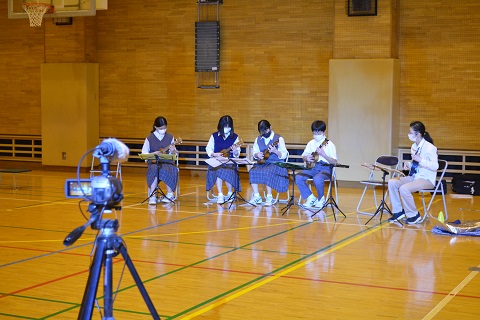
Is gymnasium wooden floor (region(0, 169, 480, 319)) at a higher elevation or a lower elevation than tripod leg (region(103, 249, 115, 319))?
lower

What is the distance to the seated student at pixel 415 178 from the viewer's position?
9375 millimetres

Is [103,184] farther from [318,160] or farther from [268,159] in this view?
[268,159]

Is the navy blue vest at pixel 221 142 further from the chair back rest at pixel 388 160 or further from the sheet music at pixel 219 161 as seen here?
the chair back rest at pixel 388 160

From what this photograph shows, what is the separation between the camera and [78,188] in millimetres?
3674

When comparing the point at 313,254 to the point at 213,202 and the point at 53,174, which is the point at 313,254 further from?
the point at 53,174

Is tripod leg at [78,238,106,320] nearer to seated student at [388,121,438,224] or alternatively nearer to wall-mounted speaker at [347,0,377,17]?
seated student at [388,121,438,224]

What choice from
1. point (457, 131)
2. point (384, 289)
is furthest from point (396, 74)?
point (384, 289)

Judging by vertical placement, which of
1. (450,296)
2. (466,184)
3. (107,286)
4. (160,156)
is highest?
(160,156)

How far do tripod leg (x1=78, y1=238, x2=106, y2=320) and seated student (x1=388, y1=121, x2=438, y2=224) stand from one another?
21.0 feet

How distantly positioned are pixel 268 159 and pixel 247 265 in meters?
4.41

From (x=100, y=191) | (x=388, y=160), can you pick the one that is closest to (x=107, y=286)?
(x=100, y=191)

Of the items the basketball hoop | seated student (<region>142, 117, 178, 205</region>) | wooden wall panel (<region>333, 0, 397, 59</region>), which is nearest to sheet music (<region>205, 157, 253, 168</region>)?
seated student (<region>142, 117, 178, 205</region>)

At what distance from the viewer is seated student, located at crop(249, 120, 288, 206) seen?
11.1 meters

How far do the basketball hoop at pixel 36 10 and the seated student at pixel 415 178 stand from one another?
303 inches
